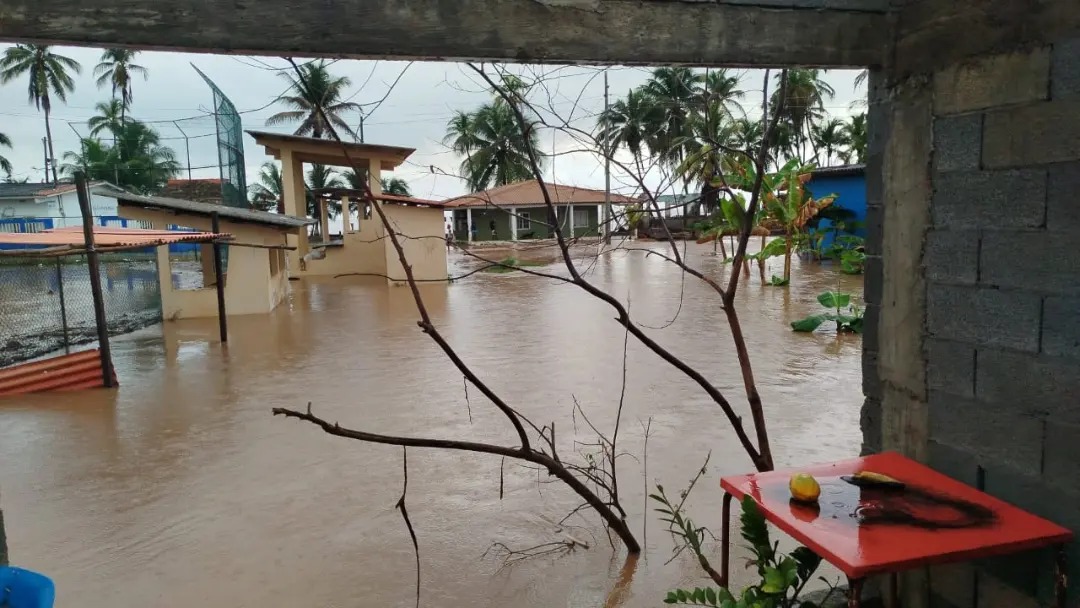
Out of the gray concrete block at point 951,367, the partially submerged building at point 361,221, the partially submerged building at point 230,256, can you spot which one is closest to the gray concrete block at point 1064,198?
the gray concrete block at point 951,367

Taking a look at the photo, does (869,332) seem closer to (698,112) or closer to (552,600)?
(698,112)

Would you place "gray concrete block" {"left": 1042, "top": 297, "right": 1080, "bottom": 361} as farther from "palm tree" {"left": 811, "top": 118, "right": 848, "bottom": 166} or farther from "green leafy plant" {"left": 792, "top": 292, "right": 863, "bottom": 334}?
"palm tree" {"left": 811, "top": 118, "right": 848, "bottom": 166}

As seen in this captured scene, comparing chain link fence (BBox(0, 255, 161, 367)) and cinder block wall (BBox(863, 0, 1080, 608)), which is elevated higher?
cinder block wall (BBox(863, 0, 1080, 608))

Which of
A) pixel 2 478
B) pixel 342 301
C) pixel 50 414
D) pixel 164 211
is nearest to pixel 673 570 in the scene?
pixel 2 478

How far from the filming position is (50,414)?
8055mm

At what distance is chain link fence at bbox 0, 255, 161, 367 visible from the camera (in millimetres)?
12906

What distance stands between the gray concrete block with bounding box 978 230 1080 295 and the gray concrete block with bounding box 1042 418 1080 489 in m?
0.44

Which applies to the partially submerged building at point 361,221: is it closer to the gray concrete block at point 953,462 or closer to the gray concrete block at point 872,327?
the gray concrete block at point 872,327

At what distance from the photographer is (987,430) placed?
2664mm

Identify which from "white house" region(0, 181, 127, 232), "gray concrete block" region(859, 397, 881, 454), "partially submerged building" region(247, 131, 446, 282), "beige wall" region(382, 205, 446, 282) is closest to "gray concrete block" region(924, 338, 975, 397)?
"gray concrete block" region(859, 397, 881, 454)

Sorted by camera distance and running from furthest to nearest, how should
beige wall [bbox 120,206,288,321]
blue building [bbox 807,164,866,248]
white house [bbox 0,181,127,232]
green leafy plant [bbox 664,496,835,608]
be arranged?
white house [bbox 0,181,127,232], blue building [bbox 807,164,866,248], beige wall [bbox 120,206,288,321], green leafy plant [bbox 664,496,835,608]

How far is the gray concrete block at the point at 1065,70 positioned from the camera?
7.57ft

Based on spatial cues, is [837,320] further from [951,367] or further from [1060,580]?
[1060,580]

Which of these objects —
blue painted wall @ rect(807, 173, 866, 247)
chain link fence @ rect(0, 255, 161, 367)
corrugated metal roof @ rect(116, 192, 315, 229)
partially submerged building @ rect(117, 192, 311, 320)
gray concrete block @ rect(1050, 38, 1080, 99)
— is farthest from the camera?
blue painted wall @ rect(807, 173, 866, 247)
